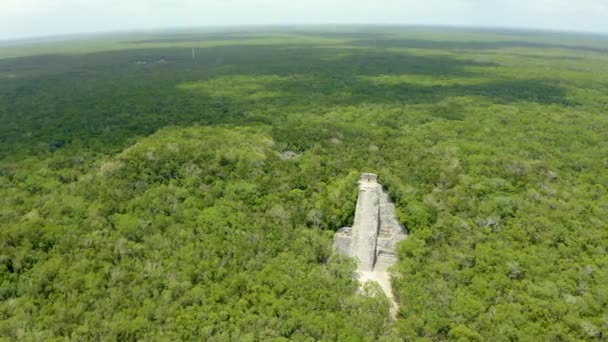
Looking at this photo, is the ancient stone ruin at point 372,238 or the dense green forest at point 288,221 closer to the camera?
the dense green forest at point 288,221

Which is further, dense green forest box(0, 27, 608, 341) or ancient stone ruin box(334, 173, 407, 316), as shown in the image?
ancient stone ruin box(334, 173, 407, 316)

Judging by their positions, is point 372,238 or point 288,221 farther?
point 288,221

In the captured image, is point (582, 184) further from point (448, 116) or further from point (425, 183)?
point (448, 116)

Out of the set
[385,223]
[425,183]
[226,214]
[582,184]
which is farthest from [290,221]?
[582,184]
